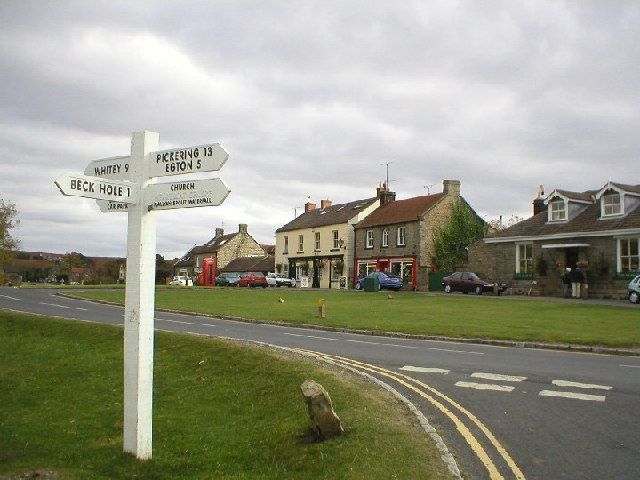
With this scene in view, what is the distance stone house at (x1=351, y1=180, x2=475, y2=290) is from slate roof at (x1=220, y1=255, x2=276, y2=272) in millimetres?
20218

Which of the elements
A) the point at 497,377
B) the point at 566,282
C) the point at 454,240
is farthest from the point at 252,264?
the point at 497,377

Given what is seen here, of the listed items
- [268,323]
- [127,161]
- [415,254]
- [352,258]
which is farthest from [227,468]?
[352,258]

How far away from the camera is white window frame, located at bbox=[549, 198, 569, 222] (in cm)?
3925

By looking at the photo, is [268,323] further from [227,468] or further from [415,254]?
[415,254]

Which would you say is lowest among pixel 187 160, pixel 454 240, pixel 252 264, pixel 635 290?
pixel 635 290

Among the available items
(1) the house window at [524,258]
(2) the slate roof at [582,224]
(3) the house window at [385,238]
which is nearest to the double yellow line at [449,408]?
(2) the slate roof at [582,224]

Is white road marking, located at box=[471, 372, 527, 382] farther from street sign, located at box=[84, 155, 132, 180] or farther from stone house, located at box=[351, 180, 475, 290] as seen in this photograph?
stone house, located at box=[351, 180, 475, 290]

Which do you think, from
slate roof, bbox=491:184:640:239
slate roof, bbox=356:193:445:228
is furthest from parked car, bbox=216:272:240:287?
slate roof, bbox=491:184:640:239

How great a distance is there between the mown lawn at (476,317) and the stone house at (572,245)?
5936 mm

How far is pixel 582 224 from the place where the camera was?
3728 centimetres

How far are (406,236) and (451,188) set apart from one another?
5.80m

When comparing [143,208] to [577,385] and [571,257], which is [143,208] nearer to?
[577,385]

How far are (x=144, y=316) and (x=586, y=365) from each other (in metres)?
9.70

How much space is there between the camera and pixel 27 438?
Answer: 915 cm
